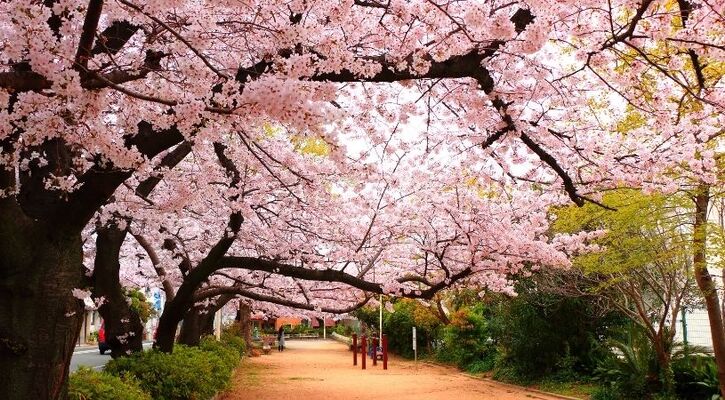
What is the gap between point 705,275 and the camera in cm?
959

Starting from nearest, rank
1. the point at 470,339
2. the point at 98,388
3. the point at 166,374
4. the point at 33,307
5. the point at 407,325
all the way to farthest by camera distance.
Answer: the point at 33,307, the point at 98,388, the point at 166,374, the point at 470,339, the point at 407,325

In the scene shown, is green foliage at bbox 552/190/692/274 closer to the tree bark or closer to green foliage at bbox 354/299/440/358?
the tree bark

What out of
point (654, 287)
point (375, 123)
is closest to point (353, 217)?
point (375, 123)

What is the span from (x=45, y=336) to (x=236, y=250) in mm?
7571

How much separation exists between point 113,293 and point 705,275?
28.4ft

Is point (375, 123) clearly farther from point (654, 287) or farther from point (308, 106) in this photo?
point (654, 287)

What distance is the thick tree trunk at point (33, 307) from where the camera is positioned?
4578mm

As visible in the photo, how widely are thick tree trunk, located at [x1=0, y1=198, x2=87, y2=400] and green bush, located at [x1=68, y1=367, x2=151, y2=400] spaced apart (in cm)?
94

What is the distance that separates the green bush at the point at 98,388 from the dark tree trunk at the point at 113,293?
5.66 ft

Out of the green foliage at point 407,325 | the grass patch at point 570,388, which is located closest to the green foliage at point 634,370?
the grass patch at point 570,388

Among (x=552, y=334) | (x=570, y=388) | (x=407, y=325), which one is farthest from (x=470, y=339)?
(x=407, y=325)

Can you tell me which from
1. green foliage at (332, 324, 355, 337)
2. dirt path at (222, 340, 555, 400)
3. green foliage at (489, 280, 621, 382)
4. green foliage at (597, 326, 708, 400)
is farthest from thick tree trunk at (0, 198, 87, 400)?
green foliage at (332, 324, 355, 337)

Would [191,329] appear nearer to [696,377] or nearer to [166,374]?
[166,374]

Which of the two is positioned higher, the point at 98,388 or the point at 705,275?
the point at 705,275
